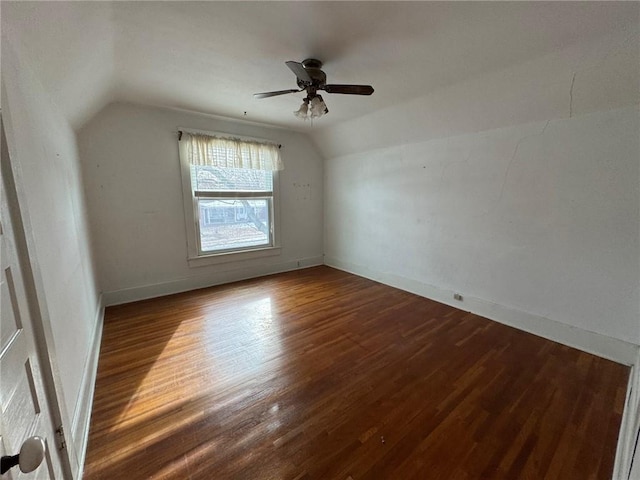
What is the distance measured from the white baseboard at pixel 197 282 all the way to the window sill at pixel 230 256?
174 mm

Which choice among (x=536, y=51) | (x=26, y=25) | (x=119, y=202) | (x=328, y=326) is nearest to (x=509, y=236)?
(x=536, y=51)

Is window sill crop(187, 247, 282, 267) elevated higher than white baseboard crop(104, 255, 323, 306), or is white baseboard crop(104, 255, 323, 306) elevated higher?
window sill crop(187, 247, 282, 267)

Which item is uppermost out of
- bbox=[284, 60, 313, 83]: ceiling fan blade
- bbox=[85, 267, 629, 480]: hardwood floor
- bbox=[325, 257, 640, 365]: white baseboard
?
bbox=[284, 60, 313, 83]: ceiling fan blade

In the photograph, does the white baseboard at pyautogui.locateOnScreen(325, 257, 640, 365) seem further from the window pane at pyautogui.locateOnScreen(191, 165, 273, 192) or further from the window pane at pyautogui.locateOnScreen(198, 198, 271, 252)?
the window pane at pyautogui.locateOnScreen(191, 165, 273, 192)

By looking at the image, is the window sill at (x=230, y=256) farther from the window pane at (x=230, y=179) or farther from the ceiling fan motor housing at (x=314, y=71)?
the ceiling fan motor housing at (x=314, y=71)

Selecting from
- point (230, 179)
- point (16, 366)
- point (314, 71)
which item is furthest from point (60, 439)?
point (230, 179)

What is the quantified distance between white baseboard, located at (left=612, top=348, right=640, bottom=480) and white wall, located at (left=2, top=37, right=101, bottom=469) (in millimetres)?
2350

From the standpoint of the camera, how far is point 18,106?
1.13 m

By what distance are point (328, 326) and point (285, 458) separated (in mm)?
1386

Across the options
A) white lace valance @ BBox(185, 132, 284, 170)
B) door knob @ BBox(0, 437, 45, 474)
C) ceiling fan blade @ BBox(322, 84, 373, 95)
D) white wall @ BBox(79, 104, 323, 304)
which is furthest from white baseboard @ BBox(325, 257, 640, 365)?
door knob @ BBox(0, 437, 45, 474)

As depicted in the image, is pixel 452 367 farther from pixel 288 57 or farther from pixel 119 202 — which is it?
pixel 119 202

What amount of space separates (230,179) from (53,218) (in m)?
2.57

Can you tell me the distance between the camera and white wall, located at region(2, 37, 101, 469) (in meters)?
1.06

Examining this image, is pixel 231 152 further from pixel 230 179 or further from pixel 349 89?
pixel 349 89
